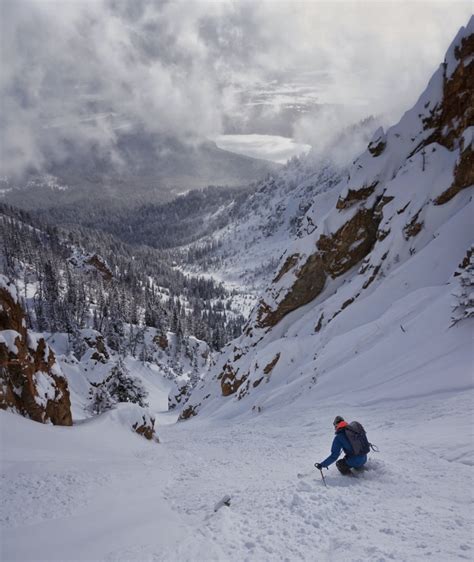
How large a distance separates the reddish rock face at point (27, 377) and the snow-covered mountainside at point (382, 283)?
13.5 meters

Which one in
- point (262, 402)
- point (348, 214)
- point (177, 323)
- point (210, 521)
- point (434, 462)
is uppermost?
point (177, 323)

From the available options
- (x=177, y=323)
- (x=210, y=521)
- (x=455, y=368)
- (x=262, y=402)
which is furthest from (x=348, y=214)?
(x=177, y=323)

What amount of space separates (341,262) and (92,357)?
4507cm

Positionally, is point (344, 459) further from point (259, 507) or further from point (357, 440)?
point (259, 507)

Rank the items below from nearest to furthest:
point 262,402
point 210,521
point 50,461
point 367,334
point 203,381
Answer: point 210,521, point 50,461, point 367,334, point 262,402, point 203,381

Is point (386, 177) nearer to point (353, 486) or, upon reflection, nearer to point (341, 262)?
point (341, 262)

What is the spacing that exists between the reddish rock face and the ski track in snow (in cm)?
688

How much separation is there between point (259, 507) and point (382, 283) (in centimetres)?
2352

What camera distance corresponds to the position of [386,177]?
38.8m

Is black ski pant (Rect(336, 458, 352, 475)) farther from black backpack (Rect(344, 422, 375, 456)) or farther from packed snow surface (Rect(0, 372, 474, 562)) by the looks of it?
black backpack (Rect(344, 422, 375, 456))

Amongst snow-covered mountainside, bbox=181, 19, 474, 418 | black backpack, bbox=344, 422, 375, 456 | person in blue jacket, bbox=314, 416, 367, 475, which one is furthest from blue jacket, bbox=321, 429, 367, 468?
snow-covered mountainside, bbox=181, 19, 474, 418

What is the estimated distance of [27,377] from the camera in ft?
59.0

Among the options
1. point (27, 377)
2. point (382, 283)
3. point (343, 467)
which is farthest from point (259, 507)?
point (382, 283)

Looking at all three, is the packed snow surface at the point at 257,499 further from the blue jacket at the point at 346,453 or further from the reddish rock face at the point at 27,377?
the reddish rock face at the point at 27,377
